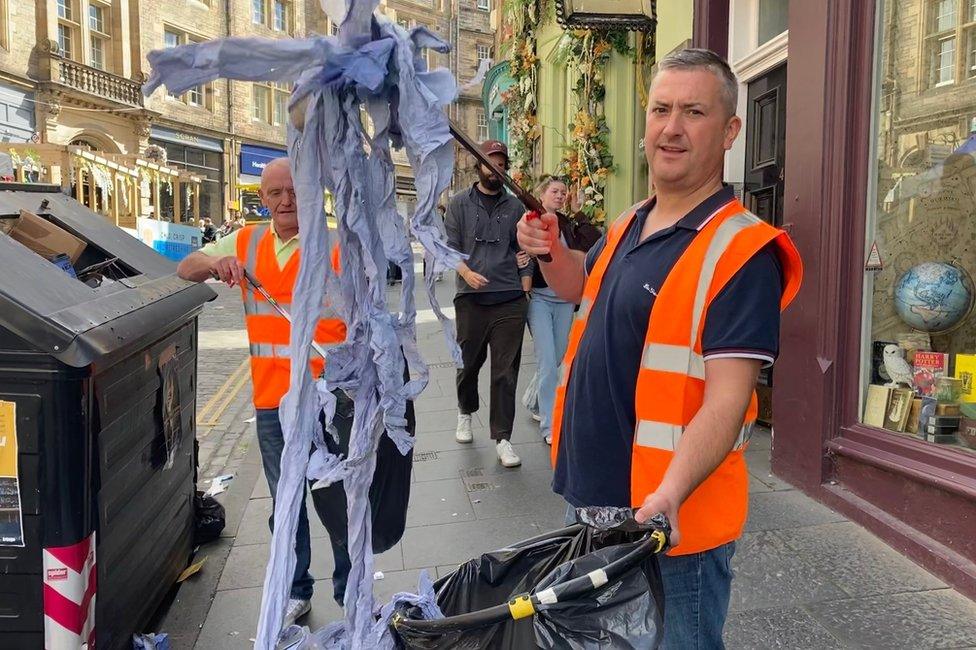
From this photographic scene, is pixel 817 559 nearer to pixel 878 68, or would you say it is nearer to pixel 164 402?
pixel 878 68

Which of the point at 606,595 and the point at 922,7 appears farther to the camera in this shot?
the point at 922,7

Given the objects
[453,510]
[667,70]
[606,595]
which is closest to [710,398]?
[606,595]

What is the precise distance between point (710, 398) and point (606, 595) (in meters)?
0.46

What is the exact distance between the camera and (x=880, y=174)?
3936 millimetres

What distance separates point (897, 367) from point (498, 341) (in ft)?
7.79

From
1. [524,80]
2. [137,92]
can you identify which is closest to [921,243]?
[524,80]

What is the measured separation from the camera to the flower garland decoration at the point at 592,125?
28.5 feet

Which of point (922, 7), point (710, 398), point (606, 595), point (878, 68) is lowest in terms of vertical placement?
point (606, 595)

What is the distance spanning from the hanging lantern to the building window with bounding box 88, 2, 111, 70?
85.6 ft

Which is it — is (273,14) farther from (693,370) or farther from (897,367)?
(693,370)

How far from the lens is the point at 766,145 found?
5398mm

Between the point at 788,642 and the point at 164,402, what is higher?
the point at 164,402

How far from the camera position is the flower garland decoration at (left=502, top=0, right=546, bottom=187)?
514 inches

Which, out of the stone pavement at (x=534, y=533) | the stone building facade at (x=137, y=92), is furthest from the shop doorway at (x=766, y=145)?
the stone building facade at (x=137, y=92)
